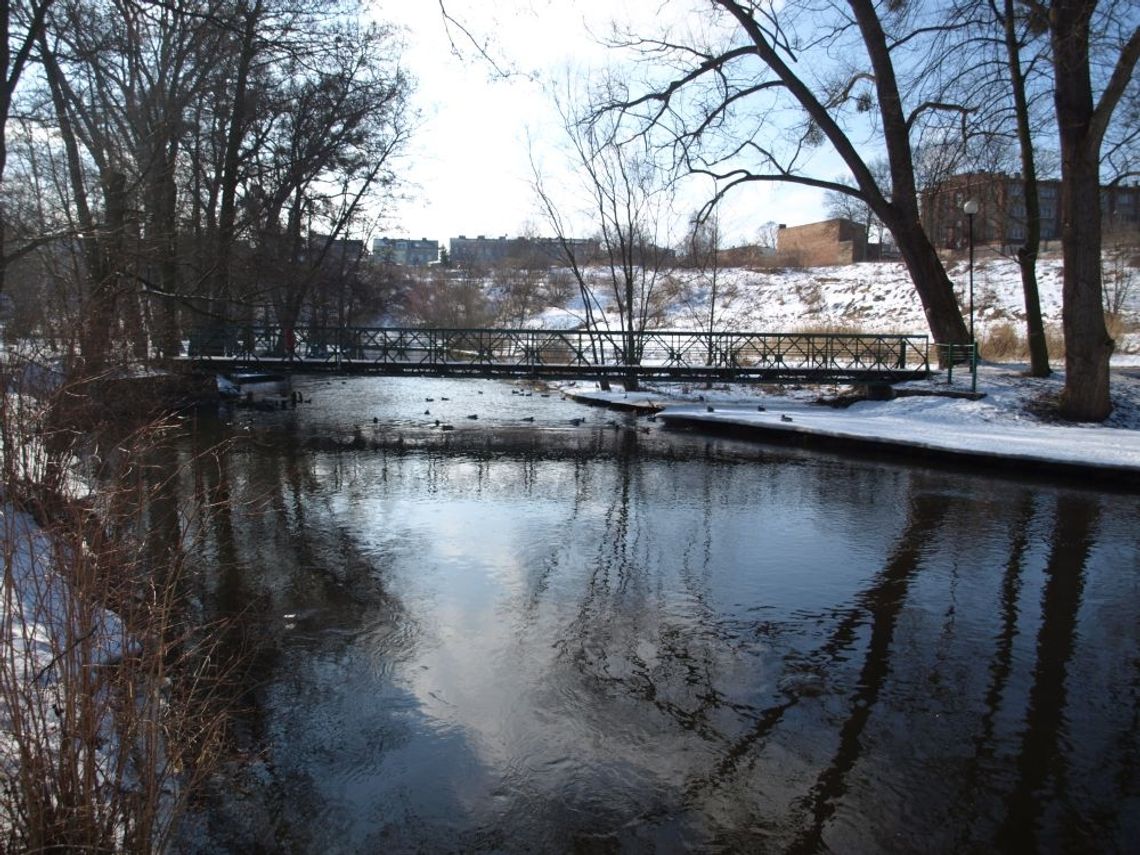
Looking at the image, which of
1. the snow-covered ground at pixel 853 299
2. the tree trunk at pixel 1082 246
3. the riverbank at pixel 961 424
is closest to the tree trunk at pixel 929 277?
the riverbank at pixel 961 424

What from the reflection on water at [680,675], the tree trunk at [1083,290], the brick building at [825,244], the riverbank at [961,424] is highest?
the brick building at [825,244]

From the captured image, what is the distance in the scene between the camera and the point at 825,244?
230 ft

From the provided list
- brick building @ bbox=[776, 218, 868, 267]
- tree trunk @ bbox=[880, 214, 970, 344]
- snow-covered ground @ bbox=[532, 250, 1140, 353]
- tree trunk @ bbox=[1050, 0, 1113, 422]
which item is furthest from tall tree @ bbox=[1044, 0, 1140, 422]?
brick building @ bbox=[776, 218, 868, 267]

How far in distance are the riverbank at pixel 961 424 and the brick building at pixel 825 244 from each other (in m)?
44.8

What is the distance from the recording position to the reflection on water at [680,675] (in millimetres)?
4055

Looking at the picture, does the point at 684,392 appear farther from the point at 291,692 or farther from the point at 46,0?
the point at 291,692

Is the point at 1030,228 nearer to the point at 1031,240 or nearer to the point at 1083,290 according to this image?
the point at 1031,240

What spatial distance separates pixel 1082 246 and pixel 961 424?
4466 millimetres

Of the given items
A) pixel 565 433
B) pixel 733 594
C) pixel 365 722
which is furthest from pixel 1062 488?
pixel 365 722

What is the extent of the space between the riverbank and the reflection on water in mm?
2125

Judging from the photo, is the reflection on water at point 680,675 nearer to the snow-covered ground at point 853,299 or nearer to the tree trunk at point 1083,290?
the tree trunk at point 1083,290

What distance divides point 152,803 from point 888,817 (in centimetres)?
330

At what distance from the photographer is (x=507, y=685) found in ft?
17.9

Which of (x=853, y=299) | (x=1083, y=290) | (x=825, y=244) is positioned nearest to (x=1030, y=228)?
(x=1083, y=290)
